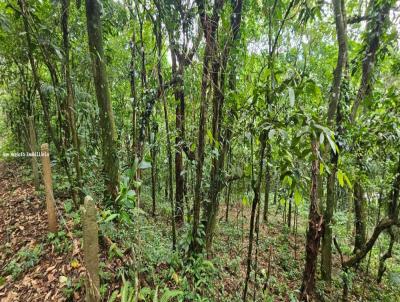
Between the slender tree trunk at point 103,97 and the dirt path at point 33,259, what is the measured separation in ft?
3.02

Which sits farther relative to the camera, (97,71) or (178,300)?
(97,71)

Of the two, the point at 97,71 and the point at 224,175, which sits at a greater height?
the point at 97,71

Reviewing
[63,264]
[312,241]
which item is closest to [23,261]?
[63,264]

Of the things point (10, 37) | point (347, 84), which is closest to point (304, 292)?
point (347, 84)

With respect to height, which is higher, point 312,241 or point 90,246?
point 90,246

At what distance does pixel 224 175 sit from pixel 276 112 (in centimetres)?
129

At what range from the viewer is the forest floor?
8.69 ft

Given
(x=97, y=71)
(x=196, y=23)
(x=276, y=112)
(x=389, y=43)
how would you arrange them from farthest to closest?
1. (x=389, y=43)
2. (x=97, y=71)
3. (x=196, y=23)
4. (x=276, y=112)

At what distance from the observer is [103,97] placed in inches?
117

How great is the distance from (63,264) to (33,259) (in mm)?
481

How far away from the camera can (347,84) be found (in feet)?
12.3

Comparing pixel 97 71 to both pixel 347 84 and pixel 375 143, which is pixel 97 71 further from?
pixel 375 143

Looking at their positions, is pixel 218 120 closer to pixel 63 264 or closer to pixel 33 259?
pixel 63 264

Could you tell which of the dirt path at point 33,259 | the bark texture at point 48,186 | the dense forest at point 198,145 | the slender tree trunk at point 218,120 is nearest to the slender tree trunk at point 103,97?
the dense forest at point 198,145
